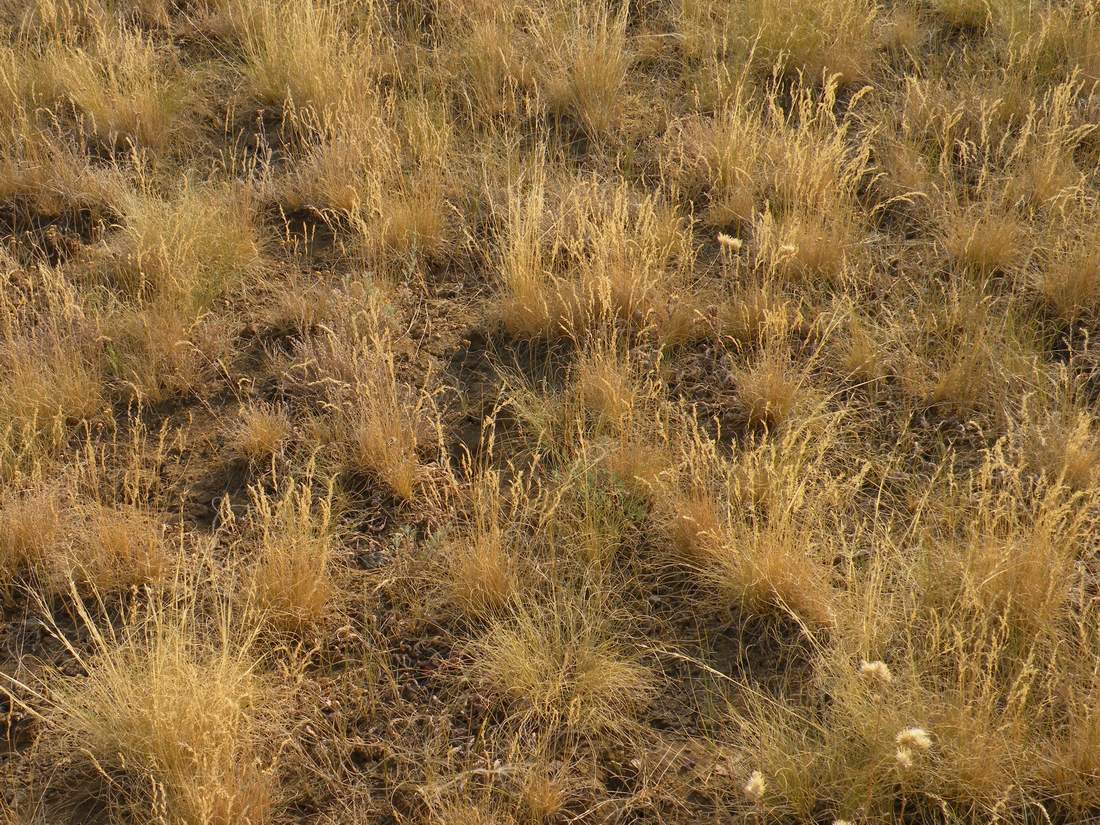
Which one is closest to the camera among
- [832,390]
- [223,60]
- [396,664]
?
[396,664]

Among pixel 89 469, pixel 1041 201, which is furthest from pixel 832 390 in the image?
pixel 89 469

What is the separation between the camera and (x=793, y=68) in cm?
577

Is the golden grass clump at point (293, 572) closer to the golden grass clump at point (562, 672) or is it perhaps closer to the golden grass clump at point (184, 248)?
the golden grass clump at point (562, 672)

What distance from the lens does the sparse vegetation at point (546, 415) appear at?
118 inches

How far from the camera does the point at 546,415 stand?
161 inches

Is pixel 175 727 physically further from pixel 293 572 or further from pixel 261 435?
pixel 261 435

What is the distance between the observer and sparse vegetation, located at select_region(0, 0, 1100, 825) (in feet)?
9.81

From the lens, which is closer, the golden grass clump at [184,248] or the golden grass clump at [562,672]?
the golden grass clump at [562,672]

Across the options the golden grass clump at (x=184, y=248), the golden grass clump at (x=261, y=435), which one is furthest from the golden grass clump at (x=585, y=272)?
the golden grass clump at (x=184, y=248)

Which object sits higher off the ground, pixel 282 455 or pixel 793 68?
pixel 793 68

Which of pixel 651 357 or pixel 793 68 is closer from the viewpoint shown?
pixel 651 357

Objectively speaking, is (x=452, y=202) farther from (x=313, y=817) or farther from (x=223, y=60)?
(x=313, y=817)

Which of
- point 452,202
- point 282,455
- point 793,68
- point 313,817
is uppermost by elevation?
point 793,68

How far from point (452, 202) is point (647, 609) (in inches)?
100
